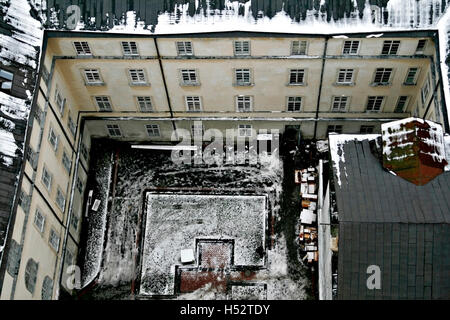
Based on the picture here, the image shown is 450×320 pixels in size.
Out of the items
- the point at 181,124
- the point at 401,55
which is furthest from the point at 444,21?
the point at 181,124

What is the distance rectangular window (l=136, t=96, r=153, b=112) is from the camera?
2714 inches

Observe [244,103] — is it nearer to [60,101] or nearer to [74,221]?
[60,101]

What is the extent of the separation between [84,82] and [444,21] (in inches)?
1244

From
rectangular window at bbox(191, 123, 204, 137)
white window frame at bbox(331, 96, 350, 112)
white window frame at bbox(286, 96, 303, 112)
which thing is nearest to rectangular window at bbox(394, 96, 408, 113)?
white window frame at bbox(331, 96, 350, 112)

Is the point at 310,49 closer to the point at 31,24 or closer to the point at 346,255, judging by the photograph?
the point at 346,255

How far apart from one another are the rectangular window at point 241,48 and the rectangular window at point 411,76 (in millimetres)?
14358

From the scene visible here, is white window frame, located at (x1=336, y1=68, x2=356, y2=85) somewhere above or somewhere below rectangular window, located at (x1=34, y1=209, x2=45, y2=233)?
above

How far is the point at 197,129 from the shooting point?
7312cm

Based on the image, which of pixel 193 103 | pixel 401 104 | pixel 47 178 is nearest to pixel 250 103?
pixel 193 103

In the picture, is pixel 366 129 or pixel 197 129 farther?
pixel 197 129

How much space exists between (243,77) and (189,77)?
4.84m

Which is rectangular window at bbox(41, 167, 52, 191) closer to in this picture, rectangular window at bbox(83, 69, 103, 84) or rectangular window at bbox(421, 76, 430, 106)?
rectangular window at bbox(83, 69, 103, 84)

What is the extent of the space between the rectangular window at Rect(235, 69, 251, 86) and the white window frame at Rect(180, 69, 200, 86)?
362cm

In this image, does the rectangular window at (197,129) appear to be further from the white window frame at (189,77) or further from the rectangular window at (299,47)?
the rectangular window at (299,47)
